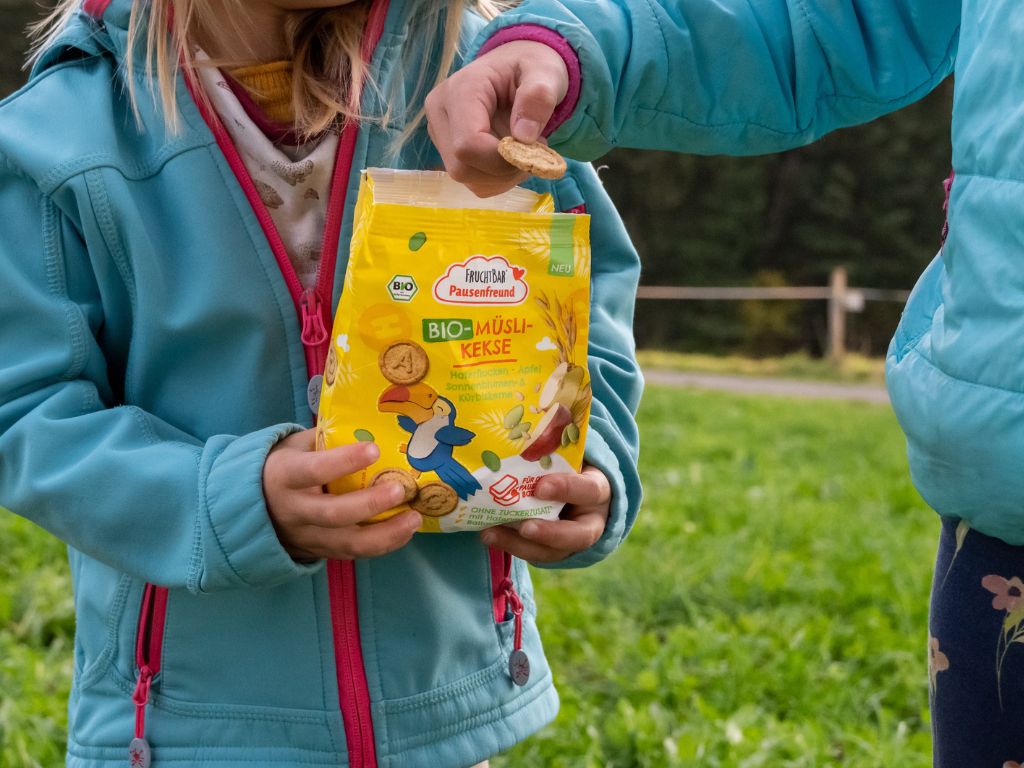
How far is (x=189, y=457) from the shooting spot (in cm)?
121

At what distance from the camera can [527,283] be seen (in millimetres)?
1130

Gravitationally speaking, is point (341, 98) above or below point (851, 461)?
above

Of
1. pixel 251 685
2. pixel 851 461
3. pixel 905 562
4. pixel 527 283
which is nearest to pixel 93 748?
pixel 251 685

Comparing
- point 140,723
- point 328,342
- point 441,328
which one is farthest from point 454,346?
point 140,723

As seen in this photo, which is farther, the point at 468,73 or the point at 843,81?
the point at 843,81

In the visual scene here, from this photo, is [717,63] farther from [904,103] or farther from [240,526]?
[240,526]

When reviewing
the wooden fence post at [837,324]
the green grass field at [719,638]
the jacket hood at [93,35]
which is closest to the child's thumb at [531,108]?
the jacket hood at [93,35]

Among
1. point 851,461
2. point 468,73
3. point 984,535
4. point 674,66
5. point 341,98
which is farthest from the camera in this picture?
point 851,461

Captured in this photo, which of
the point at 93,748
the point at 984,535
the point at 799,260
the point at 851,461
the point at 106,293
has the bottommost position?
the point at 799,260

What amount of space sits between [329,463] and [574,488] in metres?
0.26

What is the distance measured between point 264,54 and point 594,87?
43 cm

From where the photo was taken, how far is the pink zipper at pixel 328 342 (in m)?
1.28

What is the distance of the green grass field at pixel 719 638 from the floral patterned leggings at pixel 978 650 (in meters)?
1.17

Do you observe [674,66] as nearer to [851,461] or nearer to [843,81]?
[843,81]
